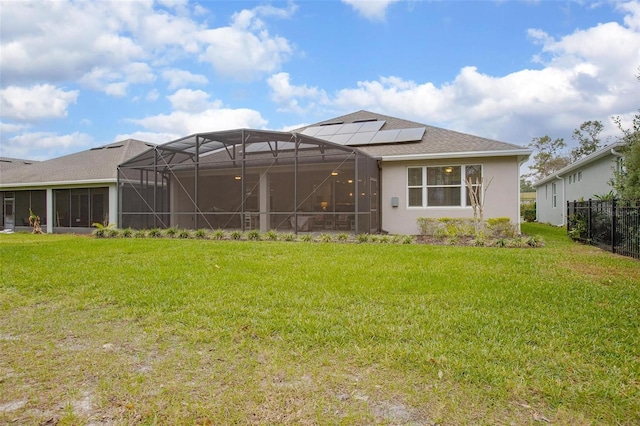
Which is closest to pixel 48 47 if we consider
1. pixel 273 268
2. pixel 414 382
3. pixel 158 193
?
pixel 158 193

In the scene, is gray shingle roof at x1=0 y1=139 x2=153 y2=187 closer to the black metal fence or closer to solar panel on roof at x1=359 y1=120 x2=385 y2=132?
solar panel on roof at x1=359 y1=120 x2=385 y2=132

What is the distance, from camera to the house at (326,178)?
1195cm

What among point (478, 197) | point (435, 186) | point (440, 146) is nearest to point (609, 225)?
point (478, 197)

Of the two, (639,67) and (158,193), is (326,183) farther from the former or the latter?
(639,67)

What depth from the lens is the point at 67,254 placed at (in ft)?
27.5

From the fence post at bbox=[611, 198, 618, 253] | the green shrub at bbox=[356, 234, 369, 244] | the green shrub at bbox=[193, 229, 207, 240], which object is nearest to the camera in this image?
the fence post at bbox=[611, 198, 618, 253]

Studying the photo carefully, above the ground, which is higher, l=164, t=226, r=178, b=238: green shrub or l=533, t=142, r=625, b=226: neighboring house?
l=533, t=142, r=625, b=226: neighboring house

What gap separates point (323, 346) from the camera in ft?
10.4

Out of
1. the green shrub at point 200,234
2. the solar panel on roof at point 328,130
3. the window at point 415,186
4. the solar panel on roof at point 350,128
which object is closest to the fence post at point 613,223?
the window at point 415,186

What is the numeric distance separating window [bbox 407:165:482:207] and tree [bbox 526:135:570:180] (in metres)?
33.6

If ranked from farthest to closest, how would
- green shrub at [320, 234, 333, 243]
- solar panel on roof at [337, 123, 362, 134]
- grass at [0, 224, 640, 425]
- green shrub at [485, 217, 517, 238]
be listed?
1. solar panel on roof at [337, 123, 362, 134]
2. green shrub at [485, 217, 517, 238]
3. green shrub at [320, 234, 333, 243]
4. grass at [0, 224, 640, 425]

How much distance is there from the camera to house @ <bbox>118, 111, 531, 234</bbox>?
12.0m

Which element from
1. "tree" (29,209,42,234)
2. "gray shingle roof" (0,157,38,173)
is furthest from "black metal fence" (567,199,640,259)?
"gray shingle roof" (0,157,38,173)

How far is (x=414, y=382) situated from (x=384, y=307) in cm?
165
